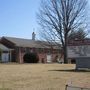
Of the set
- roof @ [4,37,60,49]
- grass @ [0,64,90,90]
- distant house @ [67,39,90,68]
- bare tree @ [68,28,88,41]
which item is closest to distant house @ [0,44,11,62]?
roof @ [4,37,60,49]

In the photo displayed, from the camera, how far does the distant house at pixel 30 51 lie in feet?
238

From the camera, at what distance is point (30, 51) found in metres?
78.9

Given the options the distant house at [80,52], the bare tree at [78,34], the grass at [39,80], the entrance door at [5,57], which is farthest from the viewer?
the entrance door at [5,57]

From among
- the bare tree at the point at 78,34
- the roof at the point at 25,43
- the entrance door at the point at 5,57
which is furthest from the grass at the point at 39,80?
the roof at the point at 25,43

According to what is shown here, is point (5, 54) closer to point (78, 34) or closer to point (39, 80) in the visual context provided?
point (78, 34)

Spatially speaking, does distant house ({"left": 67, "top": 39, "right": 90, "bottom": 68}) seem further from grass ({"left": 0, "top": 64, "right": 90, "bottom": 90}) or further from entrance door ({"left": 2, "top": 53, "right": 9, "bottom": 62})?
entrance door ({"left": 2, "top": 53, "right": 9, "bottom": 62})

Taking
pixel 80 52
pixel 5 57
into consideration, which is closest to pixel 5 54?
pixel 5 57

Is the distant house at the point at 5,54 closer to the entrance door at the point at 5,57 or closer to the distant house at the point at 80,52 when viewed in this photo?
the entrance door at the point at 5,57

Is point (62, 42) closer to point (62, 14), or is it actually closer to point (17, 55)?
point (62, 14)

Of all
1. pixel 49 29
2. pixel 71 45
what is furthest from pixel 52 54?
pixel 71 45

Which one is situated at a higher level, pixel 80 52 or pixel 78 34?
pixel 78 34

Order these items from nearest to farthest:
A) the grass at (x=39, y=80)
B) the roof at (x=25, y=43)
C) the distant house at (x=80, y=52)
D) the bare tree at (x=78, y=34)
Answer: the grass at (x=39, y=80), the distant house at (x=80, y=52), the bare tree at (x=78, y=34), the roof at (x=25, y=43)

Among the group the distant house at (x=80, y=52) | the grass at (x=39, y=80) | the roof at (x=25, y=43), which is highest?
the roof at (x=25, y=43)

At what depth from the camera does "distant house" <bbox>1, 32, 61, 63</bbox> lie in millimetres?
72400
